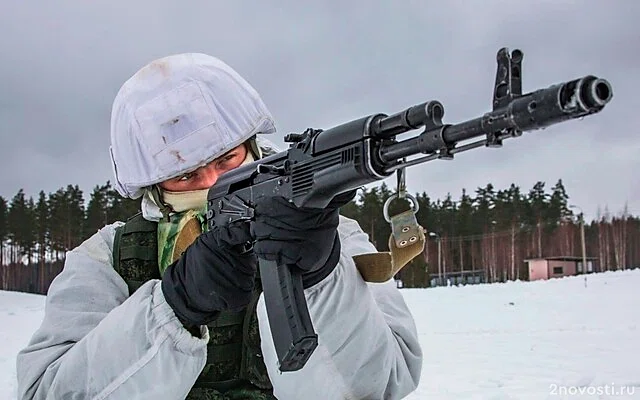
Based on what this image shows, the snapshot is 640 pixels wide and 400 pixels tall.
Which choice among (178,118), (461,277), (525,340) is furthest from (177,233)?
(461,277)

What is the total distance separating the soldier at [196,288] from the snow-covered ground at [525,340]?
17.4ft

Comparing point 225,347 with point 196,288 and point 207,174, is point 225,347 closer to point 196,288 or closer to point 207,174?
point 196,288

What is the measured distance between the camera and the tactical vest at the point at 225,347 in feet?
8.58

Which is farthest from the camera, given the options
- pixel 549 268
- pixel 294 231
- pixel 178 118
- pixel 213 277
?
pixel 549 268

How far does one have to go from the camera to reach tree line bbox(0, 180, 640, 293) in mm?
46094

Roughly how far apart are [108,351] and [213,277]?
48 centimetres

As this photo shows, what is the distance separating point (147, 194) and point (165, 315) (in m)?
0.73

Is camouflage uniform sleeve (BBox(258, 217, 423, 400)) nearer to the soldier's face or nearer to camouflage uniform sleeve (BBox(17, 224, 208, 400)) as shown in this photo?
camouflage uniform sleeve (BBox(17, 224, 208, 400))

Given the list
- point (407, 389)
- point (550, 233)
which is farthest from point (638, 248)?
point (407, 389)

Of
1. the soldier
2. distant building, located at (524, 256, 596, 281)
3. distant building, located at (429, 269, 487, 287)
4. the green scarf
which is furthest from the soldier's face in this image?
distant building, located at (429, 269, 487, 287)

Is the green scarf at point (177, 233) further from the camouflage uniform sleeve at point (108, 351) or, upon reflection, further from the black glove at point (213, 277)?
the black glove at point (213, 277)

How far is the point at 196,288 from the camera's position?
2.15 meters

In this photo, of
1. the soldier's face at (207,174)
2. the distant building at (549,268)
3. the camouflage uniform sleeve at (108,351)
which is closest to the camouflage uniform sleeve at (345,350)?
the camouflage uniform sleeve at (108,351)

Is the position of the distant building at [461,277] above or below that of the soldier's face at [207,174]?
below
